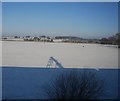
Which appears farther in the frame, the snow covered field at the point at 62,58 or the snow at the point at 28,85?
the snow covered field at the point at 62,58

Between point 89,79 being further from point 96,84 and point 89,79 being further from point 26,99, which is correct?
point 26,99

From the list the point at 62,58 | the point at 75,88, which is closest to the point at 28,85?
the point at 75,88

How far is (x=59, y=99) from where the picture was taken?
533 cm

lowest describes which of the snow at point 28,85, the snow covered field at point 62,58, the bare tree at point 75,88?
the snow covered field at point 62,58

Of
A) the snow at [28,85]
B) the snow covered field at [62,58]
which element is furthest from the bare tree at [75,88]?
the snow covered field at [62,58]

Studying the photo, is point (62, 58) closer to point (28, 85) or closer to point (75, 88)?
point (28, 85)

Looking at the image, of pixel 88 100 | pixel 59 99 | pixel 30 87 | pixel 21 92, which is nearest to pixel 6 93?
pixel 21 92

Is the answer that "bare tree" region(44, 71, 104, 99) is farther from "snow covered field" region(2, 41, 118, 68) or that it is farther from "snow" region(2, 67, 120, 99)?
"snow covered field" region(2, 41, 118, 68)

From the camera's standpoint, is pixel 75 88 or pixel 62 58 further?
pixel 62 58

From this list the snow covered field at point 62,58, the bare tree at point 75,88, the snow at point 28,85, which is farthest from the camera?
the snow covered field at point 62,58

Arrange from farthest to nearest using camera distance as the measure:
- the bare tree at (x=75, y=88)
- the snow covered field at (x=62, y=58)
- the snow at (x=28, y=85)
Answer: the snow covered field at (x=62, y=58) < the snow at (x=28, y=85) < the bare tree at (x=75, y=88)

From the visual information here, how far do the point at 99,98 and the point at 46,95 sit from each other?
1439mm

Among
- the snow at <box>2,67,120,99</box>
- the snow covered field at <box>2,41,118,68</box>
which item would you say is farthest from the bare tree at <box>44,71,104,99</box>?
the snow covered field at <box>2,41,118,68</box>

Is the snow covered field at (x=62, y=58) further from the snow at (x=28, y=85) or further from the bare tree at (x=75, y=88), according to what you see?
the bare tree at (x=75, y=88)
